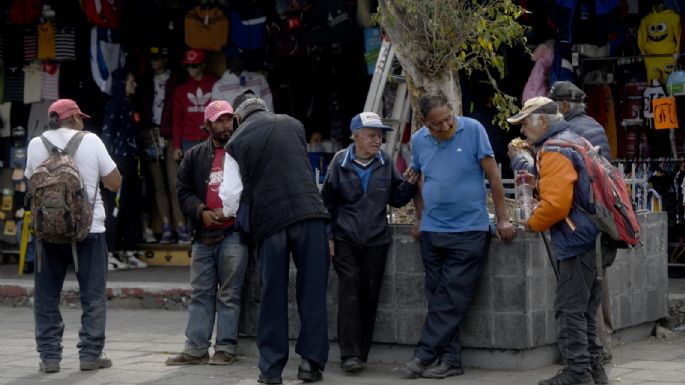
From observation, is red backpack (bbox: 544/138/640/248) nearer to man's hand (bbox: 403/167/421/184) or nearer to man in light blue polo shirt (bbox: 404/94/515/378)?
man in light blue polo shirt (bbox: 404/94/515/378)

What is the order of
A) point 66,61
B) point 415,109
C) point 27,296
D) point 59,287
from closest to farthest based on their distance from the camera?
point 59,287, point 415,109, point 27,296, point 66,61

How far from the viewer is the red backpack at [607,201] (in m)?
7.94

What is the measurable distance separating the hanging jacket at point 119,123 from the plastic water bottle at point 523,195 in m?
6.98

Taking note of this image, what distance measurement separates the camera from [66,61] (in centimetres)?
1504

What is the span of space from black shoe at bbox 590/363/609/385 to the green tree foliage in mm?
2612

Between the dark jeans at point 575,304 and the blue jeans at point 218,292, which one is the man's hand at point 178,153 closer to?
the blue jeans at point 218,292

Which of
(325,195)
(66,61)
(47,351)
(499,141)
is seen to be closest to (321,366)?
(325,195)

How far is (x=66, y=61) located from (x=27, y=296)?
10.0 ft

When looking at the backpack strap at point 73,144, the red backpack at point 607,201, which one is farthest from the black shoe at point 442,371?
the backpack strap at point 73,144

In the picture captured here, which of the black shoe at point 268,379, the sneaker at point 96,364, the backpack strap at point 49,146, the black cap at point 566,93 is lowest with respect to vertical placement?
the black shoe at point 268,379

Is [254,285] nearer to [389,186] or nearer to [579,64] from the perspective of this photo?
[389,186]

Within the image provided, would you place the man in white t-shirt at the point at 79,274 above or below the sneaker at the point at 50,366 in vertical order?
above

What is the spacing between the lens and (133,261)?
15172 millimetres

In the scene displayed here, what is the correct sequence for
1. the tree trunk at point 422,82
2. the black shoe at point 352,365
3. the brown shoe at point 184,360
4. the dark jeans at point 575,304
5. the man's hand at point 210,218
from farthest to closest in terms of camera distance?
the tree trunk at point 422,82
the brown shoe at point 184,360
the man's hand at point 210,218
the black shoe at point 352,365
the dark jeans at point 575,304
